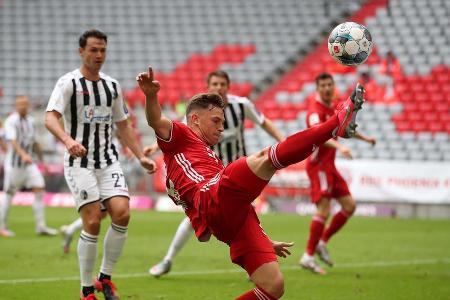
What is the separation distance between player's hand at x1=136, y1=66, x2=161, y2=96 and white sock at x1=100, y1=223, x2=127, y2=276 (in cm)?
218

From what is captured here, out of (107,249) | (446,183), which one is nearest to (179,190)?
(107,249)

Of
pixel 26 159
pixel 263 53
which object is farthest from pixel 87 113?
pixel 263 53

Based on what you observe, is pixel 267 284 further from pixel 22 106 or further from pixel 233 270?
pixel 22 106

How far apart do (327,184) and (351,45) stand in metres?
4.31

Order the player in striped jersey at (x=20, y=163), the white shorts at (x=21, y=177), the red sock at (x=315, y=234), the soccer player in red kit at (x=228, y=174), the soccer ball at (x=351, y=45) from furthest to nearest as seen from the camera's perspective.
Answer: the white shorts at (x=21, y=177)
the player in striped jersey at (x=20, y=163)
the red sock at (x=315, y=234)
the soccer ball at (x=351, y=45)
the soccer player in red kit at (x=228, y=174)

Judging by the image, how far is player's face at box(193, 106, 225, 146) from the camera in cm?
631

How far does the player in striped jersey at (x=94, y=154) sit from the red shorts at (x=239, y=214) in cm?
211

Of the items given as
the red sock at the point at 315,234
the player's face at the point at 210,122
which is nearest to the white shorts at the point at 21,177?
the red sock at the point at 315,234

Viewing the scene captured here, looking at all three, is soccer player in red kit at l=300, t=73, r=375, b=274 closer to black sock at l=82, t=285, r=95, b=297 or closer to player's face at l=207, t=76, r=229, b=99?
player's face at l=207, t=76, r=229, b=99

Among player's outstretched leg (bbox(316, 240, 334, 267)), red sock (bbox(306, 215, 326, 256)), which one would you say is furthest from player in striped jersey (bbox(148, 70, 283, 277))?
player's outstretched leg (bbox(316, 240, 334, 267))

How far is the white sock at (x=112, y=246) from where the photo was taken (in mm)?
7898

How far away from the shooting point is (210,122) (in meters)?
6.34

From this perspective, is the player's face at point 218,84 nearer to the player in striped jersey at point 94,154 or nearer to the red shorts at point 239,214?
the player in striped jersey at point 94,154

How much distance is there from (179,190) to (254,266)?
859 millimetres
